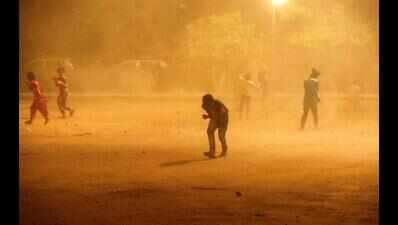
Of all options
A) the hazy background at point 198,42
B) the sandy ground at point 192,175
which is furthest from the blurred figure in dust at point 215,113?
the hazy background at point 198,42

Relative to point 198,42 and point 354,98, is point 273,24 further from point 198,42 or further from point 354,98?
point 354,98

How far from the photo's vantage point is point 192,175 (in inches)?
419

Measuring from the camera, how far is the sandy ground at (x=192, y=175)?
27.4 feet

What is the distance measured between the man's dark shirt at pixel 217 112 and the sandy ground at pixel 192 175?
769 mm

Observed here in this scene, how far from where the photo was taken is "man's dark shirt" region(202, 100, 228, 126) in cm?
1197

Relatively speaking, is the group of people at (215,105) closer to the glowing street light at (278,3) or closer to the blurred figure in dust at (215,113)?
the blurred figure in dust at (215,113)

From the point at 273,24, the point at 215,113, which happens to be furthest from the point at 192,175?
the point at 273,24

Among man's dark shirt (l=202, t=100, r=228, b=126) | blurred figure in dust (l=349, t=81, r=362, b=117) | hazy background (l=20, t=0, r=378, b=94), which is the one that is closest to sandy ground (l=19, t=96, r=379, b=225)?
man's dark shirt (l=202, t=100, r=228, b=126)

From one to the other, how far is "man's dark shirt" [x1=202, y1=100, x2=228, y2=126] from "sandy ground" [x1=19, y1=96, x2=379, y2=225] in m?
0.77

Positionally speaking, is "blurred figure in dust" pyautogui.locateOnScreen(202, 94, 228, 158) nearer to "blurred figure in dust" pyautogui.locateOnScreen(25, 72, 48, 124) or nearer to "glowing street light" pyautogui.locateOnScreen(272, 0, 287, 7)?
"blurred figure in dust" pyautogui.locateOnScreen(25, 72, 48, 124)

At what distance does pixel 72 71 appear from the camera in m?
32.9
